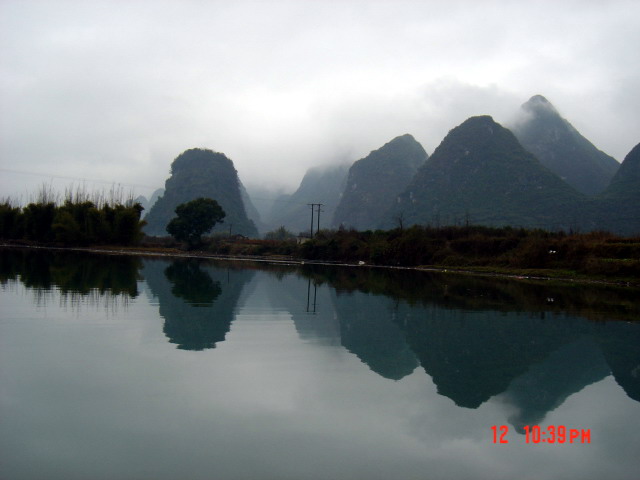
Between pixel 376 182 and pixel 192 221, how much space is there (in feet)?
263

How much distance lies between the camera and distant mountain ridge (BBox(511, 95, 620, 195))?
4236 inches

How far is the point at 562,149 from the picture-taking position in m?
116

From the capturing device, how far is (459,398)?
6422 millimetres

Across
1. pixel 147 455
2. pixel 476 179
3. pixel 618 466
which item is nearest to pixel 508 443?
pixel 618 466

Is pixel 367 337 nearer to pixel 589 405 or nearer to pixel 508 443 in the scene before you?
pixel 589 405

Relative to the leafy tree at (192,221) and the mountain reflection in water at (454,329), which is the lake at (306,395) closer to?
the mountain reflection in water at (454,329)

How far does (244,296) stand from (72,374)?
9.64 m

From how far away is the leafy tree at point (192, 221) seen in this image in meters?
58.0

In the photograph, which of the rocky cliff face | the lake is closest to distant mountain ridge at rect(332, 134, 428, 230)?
the rocky cliff face

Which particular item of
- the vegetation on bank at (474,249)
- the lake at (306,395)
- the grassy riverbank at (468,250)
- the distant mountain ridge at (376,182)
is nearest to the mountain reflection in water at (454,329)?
the lake at (306,395)
